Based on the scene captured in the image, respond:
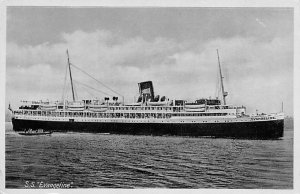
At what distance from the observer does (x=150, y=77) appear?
200 inches

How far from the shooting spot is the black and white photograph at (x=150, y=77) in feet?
15.7

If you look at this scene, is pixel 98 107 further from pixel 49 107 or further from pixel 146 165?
pixel 146 165

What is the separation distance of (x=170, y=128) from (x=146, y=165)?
5.69ft

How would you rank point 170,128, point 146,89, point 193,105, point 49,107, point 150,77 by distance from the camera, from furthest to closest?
point 170,128
point 193,105
point 49,107
point 146,89
point 150,77

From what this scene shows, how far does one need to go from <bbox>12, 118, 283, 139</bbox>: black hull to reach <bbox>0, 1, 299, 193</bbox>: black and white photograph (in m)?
0.77

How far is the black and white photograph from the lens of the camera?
479cm

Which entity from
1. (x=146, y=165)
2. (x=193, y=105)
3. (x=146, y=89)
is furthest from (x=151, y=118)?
(x=146, y=165)

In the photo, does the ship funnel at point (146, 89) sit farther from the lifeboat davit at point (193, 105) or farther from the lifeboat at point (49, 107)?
the lifeboat at point (49, 107)

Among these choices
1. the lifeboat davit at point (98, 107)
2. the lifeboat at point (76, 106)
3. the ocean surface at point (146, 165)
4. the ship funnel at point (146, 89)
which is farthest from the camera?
the lifeboat davit at point (98, 107)

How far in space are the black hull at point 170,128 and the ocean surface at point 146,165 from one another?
2.58ft

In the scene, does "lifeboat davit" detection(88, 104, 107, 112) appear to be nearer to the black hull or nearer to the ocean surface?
the black hull

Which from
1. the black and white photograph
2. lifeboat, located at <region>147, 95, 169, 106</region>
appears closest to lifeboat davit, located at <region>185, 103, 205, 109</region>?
lifeboat, located at <region>147, 95, 169, 106</region>

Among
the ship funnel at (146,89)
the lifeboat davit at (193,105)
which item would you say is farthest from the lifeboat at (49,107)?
the lifeboat davit at (193,105)

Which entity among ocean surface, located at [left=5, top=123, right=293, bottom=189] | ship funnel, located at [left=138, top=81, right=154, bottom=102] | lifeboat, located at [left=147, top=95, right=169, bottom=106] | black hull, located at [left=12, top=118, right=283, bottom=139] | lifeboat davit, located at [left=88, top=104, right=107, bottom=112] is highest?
ship funnel, located at [left=138, top=81, right=154, bottom=102]
